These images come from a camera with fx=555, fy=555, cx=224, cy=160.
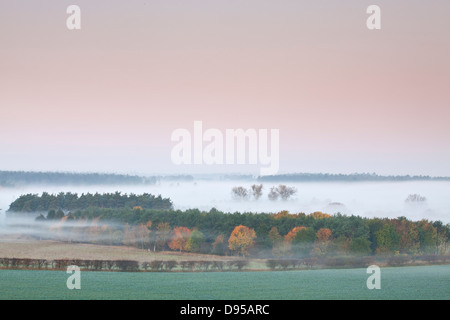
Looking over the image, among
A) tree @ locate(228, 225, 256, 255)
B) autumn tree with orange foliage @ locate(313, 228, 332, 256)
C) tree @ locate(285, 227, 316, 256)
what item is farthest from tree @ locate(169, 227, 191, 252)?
autumn tree with orange foliage @ locate(313, 228, 332, 256)

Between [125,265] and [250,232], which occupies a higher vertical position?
[250,232]

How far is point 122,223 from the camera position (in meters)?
39.2

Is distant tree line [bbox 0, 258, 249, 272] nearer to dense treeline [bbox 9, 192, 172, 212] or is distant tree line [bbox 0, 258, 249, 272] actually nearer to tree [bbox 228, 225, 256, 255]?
tree [bbox 228, 225, 256, 255]

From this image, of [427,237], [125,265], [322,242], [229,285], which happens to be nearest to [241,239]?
[322,242]

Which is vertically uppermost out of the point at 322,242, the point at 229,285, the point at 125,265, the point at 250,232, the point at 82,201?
the point at 82,201

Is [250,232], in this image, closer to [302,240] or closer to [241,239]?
[241,239]

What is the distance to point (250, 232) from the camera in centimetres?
3669

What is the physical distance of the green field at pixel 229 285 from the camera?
23.8m

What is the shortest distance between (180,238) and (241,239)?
412 centimetres

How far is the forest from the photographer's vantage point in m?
35.4

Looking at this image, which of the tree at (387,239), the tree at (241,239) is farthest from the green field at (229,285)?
the tree at (241,239)

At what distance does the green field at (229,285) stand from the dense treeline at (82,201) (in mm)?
11109

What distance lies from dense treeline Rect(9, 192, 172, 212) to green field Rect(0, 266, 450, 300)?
1111 centimetres

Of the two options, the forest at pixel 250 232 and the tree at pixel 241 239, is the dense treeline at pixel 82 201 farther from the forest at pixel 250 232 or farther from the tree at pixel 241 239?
the tree at pixel 241 239
